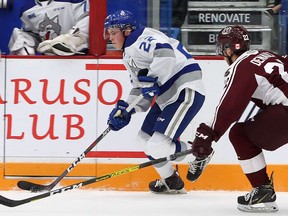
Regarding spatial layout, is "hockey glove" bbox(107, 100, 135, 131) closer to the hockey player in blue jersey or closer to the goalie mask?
the hockey player in blue jersey

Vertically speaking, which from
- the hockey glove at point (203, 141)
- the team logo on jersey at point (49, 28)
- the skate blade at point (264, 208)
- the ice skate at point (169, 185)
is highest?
the team logo on jersey at point (49, 28)

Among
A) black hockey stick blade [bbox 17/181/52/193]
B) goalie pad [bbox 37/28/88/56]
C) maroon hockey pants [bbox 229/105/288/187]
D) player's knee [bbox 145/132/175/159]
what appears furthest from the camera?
goalie pad [bbox 37/28/88/56]

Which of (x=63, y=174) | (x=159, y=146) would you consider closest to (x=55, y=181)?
(x=63, y=174)

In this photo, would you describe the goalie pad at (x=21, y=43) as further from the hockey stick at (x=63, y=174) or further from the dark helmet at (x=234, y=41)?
the dark helmet at (x=234, y=41)

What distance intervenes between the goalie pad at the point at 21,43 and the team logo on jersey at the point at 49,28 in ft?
0.24

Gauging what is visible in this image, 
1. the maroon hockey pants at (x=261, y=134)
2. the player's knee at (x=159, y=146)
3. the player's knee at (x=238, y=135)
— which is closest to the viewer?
the maroon hockey pants at (x=261, y=134)

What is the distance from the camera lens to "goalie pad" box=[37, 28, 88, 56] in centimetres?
474

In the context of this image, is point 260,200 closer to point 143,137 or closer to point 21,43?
point 143,137

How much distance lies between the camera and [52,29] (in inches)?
200

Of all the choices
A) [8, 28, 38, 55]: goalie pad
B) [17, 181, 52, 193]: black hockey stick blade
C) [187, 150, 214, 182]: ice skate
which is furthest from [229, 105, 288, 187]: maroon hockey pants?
[8, 28, 38, 55]: goalie pad

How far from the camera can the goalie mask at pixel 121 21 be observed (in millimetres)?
4461

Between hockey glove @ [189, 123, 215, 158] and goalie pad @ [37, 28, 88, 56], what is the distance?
1294mm

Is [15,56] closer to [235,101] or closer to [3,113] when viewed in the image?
[3,113]

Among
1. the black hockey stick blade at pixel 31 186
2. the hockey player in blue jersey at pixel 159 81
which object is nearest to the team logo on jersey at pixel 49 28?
the hockey player in blue jersey at pixel 159 81
